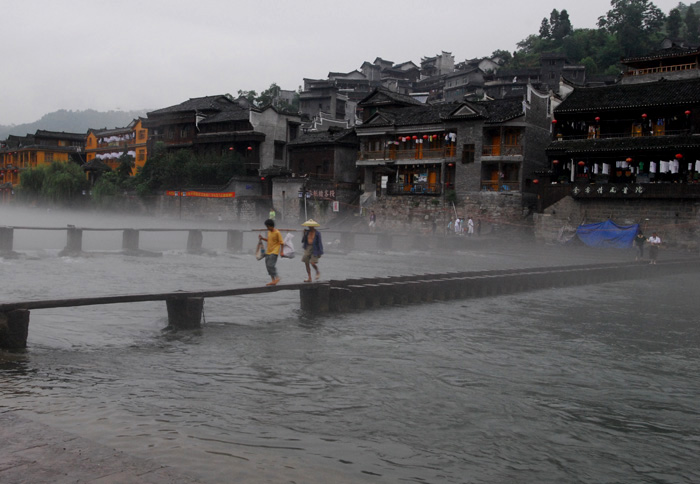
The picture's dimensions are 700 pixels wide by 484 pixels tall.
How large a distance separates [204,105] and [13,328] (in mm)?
56547

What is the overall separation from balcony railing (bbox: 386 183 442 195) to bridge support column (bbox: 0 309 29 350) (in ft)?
136

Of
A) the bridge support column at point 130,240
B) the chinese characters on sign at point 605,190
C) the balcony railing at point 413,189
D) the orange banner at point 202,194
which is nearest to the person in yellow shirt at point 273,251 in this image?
the bridge support column at point 130,240

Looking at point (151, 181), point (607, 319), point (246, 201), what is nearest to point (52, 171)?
point (151, 181)

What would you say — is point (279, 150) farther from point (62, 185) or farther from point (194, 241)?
point (194, 241)

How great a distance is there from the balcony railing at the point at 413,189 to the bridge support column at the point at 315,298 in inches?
1382

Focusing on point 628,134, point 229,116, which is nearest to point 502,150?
point 628,134

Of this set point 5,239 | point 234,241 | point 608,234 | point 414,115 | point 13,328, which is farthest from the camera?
point 414,115

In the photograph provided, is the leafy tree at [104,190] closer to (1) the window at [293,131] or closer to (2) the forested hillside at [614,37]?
(1) the window at [293,131]

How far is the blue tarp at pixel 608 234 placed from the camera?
120 ft

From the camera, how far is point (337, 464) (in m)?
6.43

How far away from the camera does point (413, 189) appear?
169ft

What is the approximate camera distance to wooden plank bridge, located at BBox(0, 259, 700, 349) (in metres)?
10.5

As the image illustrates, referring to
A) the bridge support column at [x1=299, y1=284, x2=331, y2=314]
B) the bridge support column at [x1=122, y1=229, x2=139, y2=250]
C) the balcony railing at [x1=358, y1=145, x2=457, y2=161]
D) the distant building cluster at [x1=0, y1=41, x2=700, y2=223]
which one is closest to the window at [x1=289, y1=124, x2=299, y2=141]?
the distant building cluster at [x1=0, y1=41, x2=700, y2=223]

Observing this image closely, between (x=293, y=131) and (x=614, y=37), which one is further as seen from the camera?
(x=614, y=37)
